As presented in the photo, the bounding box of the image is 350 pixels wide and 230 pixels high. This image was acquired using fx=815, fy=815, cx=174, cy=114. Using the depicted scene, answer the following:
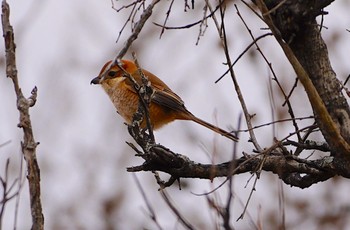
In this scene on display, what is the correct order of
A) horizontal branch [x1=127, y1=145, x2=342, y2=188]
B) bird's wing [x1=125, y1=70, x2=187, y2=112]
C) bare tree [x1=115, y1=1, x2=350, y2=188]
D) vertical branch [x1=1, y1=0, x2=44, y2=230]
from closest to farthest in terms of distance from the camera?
vertical branch [x1=1, y1=0, x2=44, y2=230]
bare tree [x1=115, y1=1, x2=350, y2=188]
horizontal branch [x1=127, y1=145, x2=342, y2=188]
bird's wing [x1=125, y1=70, x2=187, y2=112]

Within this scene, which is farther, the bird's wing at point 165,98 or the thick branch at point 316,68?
the bird's wing at point 165,98

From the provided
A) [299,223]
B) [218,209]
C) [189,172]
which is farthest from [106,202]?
[218,209]

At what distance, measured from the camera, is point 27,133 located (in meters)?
2.35

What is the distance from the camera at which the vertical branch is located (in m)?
2.27

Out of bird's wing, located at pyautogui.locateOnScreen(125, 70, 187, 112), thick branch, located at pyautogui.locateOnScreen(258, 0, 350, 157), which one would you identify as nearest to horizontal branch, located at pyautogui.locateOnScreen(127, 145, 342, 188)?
thick branch, located at pyautogui.locateOnScreen(258, 0, 350, 157)

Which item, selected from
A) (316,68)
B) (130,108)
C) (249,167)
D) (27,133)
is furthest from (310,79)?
(130,108)

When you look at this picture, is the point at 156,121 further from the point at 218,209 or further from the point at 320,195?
the point at 218,209

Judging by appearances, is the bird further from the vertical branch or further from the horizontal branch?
the vertical branch

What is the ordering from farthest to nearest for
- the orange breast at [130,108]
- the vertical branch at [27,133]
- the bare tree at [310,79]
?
the orange breast at [130,108] → the bare tree at [310,79] → the vertical branch at [27,133]

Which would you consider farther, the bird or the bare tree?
the bird

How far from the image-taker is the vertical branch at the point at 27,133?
89.4 inches

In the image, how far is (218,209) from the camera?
2.11 m

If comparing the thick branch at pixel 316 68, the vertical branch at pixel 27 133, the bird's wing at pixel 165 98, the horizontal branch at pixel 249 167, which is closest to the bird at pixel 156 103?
the bird's wing at pixel 165 98

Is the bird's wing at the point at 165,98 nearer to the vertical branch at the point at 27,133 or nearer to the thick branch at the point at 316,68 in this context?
the thick branch at the point at 316,68
